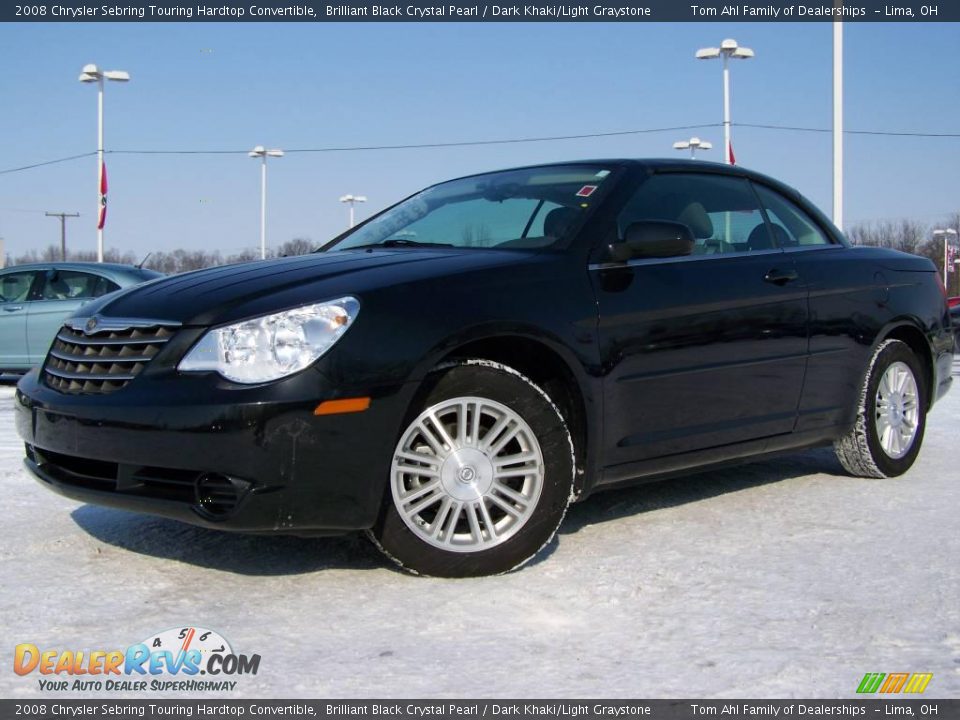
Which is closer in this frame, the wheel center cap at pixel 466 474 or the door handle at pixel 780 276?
the wheel center cap at pixel 466 474

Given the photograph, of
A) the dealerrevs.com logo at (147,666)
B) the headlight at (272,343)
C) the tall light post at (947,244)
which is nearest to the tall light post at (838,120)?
the headlight at (272,343)

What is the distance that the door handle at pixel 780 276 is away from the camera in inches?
187

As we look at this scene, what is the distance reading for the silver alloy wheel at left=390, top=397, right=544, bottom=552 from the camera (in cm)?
358

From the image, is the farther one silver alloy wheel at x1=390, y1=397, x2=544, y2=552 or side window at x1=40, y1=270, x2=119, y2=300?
side window at x1=40, y1=270, x2=119, y2=300

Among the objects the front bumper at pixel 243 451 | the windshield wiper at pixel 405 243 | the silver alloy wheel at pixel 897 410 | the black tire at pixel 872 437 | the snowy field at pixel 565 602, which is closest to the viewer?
the snowy field at pixel 565 602

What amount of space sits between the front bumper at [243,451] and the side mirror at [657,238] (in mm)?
1173

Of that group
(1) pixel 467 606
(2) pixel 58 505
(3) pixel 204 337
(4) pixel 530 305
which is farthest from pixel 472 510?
(2) pixel 58 505

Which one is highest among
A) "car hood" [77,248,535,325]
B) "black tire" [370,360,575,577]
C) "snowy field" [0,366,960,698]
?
"car hood" [77,248,535,325]

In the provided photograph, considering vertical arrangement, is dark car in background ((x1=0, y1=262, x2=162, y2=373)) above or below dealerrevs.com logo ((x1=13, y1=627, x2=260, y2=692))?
above

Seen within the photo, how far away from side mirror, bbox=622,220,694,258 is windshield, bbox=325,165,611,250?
0.23 metres

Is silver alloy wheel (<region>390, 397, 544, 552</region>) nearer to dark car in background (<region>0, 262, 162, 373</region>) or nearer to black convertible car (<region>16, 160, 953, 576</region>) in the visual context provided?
black convertible car (<region>16, 160, 953, 576</region>)

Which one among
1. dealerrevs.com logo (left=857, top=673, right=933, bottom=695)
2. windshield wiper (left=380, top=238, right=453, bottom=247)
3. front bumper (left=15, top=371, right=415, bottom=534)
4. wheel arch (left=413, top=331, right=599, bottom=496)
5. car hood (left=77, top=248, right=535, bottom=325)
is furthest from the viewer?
windshield wiper (left=380, top=238, right=453, bottom=247)

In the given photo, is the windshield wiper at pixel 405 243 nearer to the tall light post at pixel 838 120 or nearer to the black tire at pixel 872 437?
the black tire at pixel 872 437

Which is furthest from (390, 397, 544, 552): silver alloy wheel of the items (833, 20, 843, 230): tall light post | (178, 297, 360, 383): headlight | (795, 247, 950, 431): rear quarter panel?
(833, 20, 843, 230): tall light post
